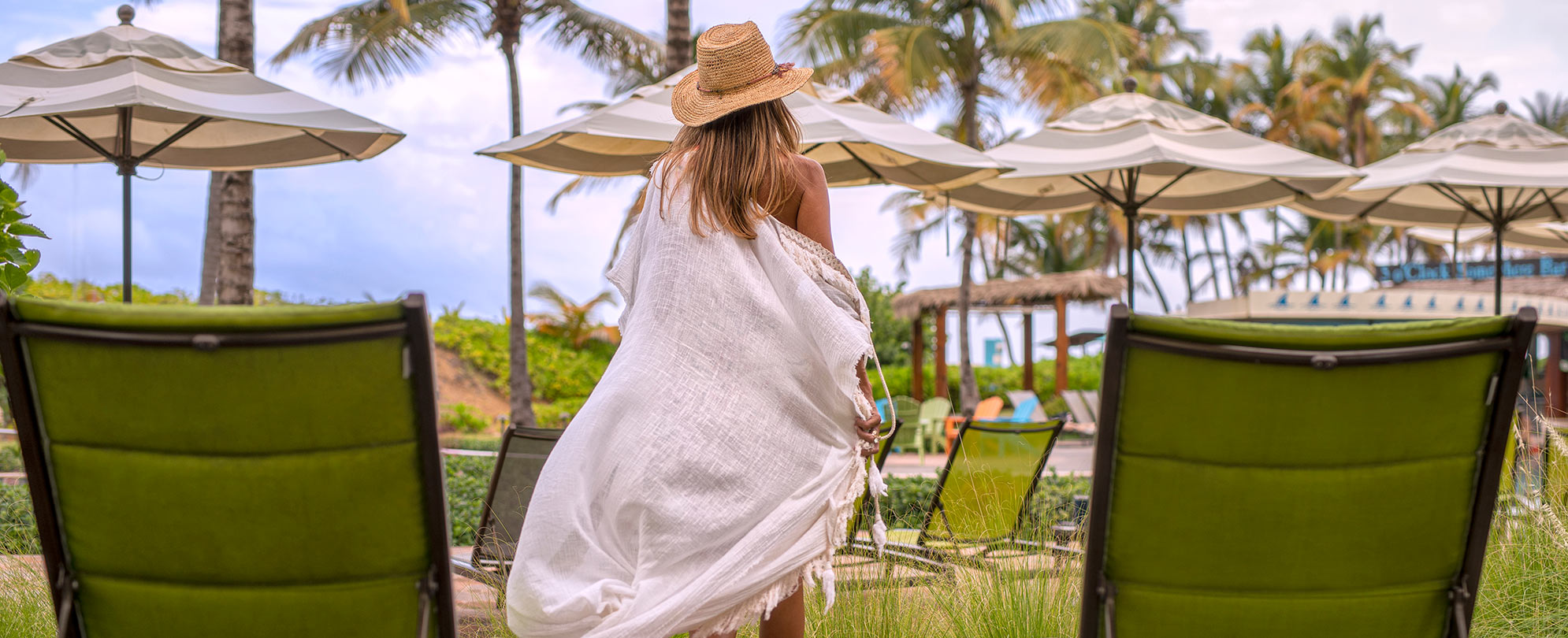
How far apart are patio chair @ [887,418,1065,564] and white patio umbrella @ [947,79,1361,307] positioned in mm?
2452

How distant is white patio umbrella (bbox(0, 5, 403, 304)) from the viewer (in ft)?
16.6

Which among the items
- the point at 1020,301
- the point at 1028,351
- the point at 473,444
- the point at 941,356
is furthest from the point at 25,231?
the point at 1028,351

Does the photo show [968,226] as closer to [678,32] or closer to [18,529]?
[678,32]

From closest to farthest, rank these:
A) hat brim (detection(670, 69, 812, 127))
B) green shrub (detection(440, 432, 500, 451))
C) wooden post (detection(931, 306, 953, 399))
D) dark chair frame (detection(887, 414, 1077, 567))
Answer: hat brim (detection(670, 69, 812, 127))
dark chair frame (detection(887, 414, 1077, 567))
green shrub (detection(440, 432, 500, 451))
wooden post (detection(931, 306, 953, 399))

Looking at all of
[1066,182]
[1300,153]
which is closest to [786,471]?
[1300,153]

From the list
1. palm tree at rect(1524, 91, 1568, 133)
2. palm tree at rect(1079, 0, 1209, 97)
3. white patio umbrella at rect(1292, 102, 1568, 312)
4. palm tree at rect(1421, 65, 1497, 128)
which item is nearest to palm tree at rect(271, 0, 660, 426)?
white patio umbrella at rect(1292, 102, 1568, 312)

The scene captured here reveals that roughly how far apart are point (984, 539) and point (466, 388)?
17.9m

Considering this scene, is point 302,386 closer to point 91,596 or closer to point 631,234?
point 91,596

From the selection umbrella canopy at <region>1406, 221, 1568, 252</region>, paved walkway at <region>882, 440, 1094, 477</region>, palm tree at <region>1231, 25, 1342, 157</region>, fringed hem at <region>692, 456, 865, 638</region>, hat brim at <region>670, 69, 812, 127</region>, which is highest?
palm tree at <region>1231, 25, 1342, 157</region>

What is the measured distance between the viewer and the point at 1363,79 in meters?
31.6

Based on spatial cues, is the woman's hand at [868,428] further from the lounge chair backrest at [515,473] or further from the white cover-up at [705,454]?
the lounge chair backrest at [515,473]

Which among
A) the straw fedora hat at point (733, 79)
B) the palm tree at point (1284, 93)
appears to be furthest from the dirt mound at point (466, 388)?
the palm tree at point (1284, 93)

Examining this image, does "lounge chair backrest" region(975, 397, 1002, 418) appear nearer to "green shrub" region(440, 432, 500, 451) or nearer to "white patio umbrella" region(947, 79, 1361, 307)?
"green shrub" region(440, 432, 500, 451)

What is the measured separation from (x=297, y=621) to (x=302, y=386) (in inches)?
14.7
